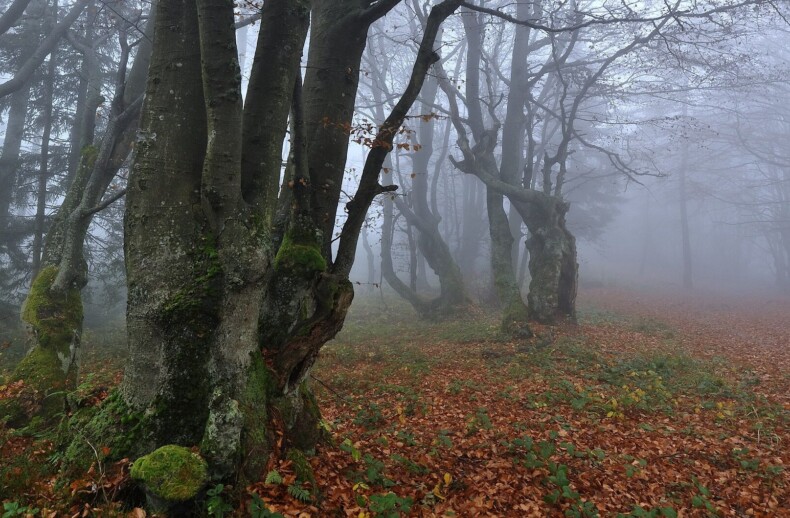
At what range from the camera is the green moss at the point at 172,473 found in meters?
3.06

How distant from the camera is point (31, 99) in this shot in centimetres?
1476

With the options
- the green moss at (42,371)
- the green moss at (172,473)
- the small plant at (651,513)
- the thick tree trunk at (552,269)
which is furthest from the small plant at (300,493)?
the thick tree trunk at (552,269)

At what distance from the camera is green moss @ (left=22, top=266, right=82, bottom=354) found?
618 centimetres

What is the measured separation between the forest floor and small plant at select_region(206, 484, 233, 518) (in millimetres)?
12

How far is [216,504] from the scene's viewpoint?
316 centimetres

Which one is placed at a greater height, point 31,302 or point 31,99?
point 31,99

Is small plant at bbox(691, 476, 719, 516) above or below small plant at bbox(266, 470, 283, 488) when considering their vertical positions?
below

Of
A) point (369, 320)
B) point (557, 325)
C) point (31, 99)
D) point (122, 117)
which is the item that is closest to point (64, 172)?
point (31, 99)

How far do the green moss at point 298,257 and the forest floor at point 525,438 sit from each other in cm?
167

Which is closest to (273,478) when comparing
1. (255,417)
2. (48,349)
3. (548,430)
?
(255,417)

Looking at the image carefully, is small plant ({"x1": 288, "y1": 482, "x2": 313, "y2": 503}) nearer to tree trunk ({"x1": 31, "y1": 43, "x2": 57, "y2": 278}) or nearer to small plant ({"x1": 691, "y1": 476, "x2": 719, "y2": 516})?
small plant ({"x1": 691, "y1": 476, "x2": 719, "y2": 516})

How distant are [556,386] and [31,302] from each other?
781 cm

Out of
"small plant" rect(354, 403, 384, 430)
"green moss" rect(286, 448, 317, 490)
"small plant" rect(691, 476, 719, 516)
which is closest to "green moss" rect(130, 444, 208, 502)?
"green moss" rect(286, 448, 317, 490)

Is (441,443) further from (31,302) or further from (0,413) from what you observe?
(31,302)
